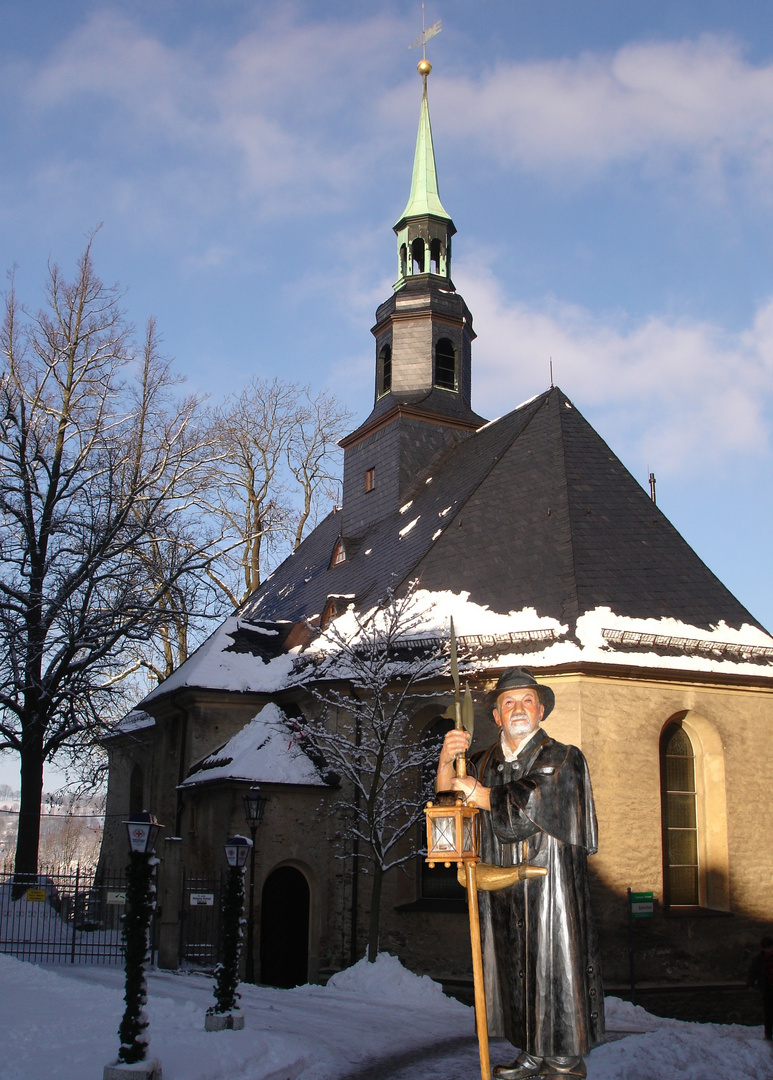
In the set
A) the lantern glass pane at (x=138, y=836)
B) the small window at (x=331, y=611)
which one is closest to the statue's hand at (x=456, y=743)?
the lantern glass pane at (x=138, y=836)

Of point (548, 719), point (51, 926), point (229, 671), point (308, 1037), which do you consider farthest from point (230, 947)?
point (51, 926)

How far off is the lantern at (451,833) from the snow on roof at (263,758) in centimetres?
1271

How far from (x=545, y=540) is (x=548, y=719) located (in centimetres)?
345

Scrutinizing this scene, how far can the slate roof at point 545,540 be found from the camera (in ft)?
53.9

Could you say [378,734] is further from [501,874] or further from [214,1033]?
[501,874]

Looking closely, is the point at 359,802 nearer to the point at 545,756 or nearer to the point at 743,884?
the point at 743,884

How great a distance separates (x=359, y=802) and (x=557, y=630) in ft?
15.2

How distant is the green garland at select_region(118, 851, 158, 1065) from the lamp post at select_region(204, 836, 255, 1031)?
180 centimetres

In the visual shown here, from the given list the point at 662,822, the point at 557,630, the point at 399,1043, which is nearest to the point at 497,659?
the point at 557,630

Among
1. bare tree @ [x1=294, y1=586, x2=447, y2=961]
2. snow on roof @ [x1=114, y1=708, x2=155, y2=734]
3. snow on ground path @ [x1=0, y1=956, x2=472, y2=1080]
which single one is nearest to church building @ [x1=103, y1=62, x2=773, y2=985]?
bare tree @ [x1=294, y1=586, x2=447, y2=961]

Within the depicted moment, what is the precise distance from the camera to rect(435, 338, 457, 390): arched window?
2531cm

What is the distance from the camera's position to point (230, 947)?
10820 millimetres

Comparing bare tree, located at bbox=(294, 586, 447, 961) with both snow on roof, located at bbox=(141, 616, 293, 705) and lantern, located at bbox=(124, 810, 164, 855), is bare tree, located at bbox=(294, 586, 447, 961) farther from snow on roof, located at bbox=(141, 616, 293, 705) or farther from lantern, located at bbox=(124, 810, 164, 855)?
lantern, located at bbox=(124, 810, 164, 855)

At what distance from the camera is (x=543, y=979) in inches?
196
